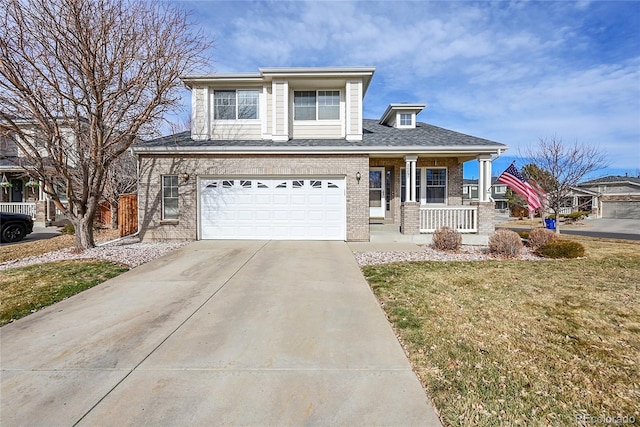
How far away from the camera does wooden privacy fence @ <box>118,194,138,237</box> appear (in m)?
11.8

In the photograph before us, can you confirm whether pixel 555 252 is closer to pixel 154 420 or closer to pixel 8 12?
pixel 154 420

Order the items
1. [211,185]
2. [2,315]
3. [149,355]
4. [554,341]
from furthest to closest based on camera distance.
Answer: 1. [211,185]
2. [2,315]
3. [554,341]
4. [149,355]

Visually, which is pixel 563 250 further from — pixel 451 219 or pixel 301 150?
pixel 301 150

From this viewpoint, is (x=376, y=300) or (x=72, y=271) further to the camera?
(x=72, y=271)

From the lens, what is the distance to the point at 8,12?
7.54 meters

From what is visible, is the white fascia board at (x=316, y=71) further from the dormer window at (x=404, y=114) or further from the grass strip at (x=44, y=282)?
the grass strip at (x=44, y=282)

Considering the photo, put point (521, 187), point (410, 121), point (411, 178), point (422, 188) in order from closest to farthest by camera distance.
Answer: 1. point (521, 187)
2. point (411, 178)
3. point (422, 188)
4. point (410, 121)

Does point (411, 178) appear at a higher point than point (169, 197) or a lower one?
higher

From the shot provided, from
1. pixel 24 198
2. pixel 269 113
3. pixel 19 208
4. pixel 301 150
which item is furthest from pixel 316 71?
pixel 24 198

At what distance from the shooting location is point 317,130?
11852 millimetres

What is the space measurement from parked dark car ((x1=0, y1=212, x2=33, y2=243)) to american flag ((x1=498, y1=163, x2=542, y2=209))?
19735 millimetres

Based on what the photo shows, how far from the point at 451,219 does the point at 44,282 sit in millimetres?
11767

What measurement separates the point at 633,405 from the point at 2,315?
7597mm

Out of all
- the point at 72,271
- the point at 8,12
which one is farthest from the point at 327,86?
the point at 72,271
